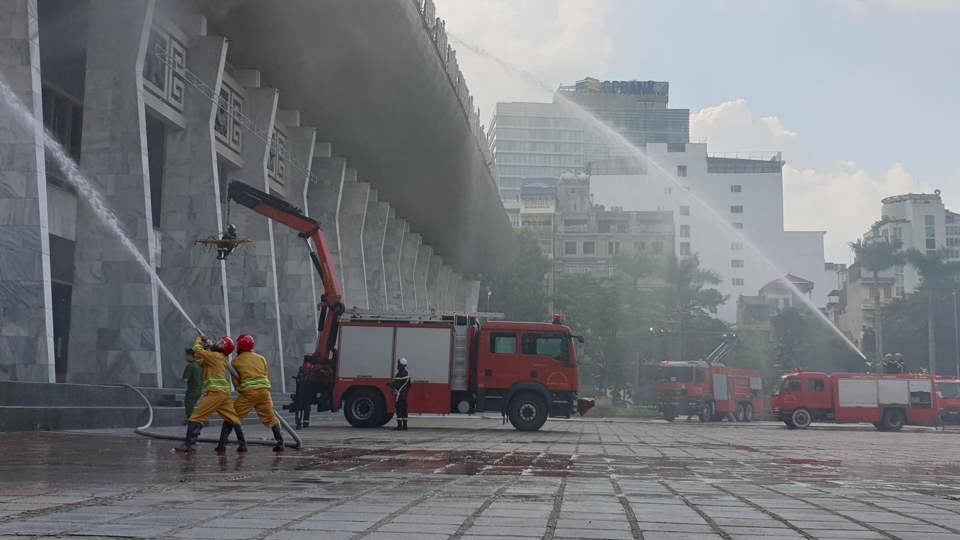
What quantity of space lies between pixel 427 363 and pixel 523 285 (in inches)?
2840

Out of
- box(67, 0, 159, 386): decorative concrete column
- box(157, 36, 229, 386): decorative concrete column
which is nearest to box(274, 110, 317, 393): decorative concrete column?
→ box(157, 36, 229, 386): decorative concrete column

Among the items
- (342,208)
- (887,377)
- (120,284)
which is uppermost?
(342,208)

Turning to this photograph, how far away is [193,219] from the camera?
30.3m

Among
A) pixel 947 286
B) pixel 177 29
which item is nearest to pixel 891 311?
pixel 947 286

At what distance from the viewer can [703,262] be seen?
13475 centimetres

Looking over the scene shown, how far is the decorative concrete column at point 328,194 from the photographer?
4834cm

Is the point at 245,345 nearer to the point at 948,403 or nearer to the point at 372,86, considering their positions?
the point at 372,86

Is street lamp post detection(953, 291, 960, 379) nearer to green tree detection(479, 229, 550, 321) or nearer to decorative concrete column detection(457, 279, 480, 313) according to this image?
green tree detection(479, 229, 550, 321)

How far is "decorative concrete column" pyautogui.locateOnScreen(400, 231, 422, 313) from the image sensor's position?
69.8 m

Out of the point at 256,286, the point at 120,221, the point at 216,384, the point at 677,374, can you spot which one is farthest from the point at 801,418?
the point at 216,384

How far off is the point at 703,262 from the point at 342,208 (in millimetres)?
87711

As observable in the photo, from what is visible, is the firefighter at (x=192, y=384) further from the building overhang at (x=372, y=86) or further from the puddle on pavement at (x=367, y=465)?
the building overhang at (x=372, y=86)

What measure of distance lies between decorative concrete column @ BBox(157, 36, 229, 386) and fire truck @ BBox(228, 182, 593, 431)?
4565 millimetres

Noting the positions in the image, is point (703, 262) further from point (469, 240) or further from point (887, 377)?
point (887, 377)
